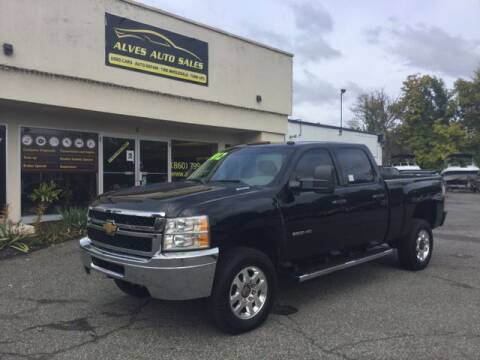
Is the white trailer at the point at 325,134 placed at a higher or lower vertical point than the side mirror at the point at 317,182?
higher

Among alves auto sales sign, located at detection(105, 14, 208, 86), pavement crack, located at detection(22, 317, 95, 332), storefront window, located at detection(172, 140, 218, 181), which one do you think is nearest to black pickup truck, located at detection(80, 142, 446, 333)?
pavement crack, located at detection(22, 317, 95, 332)

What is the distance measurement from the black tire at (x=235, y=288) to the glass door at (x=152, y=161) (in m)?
8.58

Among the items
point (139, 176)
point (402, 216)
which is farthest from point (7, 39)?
point (402, 216)

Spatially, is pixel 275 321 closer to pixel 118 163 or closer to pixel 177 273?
pixel 177 273

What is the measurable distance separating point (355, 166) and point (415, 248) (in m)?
1.75

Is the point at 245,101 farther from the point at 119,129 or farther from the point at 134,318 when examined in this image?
the point at 134,318

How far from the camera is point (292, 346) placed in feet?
13.7

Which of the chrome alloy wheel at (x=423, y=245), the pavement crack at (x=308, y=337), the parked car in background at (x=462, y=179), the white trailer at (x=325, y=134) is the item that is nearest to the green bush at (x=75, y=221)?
the pavement crack at (x=308, y=337)

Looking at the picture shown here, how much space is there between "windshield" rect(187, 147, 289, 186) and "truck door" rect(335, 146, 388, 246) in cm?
94

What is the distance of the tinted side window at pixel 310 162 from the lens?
5387 mm

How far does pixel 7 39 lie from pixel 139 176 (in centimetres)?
479

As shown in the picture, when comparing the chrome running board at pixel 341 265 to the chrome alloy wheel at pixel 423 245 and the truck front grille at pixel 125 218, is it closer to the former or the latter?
the chrome alloy wheel at pixel 423 245

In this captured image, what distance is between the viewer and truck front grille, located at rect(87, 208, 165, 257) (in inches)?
166

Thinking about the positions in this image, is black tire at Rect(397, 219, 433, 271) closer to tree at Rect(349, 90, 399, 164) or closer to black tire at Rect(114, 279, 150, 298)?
black tire at Rect(114, 279, 150, 298)
